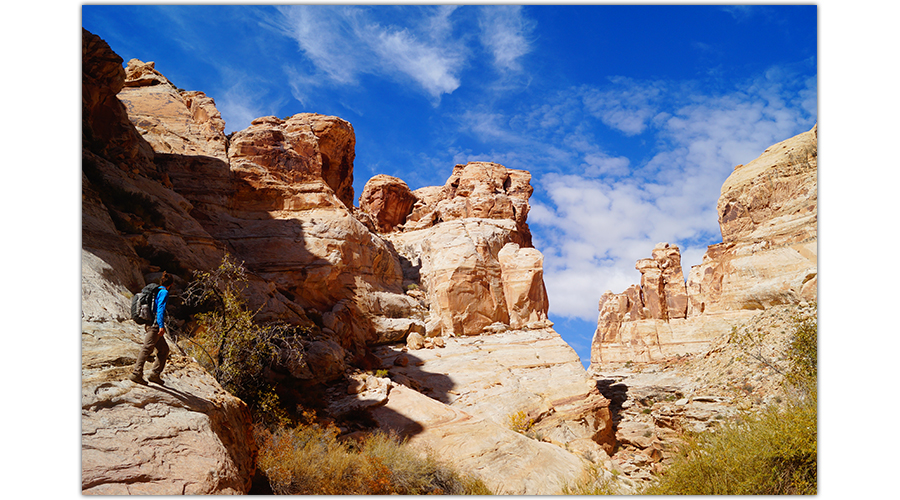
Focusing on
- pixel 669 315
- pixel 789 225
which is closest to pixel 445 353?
pixel 789 225

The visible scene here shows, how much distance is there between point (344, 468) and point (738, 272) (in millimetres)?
45035

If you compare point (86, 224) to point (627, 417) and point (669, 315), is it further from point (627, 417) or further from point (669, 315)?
point (669, 315)

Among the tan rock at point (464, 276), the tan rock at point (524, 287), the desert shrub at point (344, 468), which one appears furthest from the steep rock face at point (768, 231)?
the desert shrub at point (344, 468)

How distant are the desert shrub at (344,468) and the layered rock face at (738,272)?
20889 millimetres

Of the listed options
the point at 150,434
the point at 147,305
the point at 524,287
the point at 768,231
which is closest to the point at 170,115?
the point at 524,287

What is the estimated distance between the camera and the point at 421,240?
3247cm

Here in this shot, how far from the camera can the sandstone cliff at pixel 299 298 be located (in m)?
7.55

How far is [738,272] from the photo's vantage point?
149ft

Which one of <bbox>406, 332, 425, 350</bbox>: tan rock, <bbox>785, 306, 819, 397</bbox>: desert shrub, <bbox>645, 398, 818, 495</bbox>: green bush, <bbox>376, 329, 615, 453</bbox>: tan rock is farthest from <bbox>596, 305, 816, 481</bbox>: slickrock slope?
<bbox>406, 332, 425, 350</bbox>: tan rock

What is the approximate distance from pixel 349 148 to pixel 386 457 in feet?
89.4

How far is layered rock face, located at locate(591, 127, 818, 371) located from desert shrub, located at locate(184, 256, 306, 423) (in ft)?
77.6

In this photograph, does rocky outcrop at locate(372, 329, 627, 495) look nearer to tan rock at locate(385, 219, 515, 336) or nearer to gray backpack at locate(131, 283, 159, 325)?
tan rock at locate(385, 219, 515, 336)

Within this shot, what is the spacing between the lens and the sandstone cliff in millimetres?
7555

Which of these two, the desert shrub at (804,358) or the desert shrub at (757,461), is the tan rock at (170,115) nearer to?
the desert shrub at (757,461)
